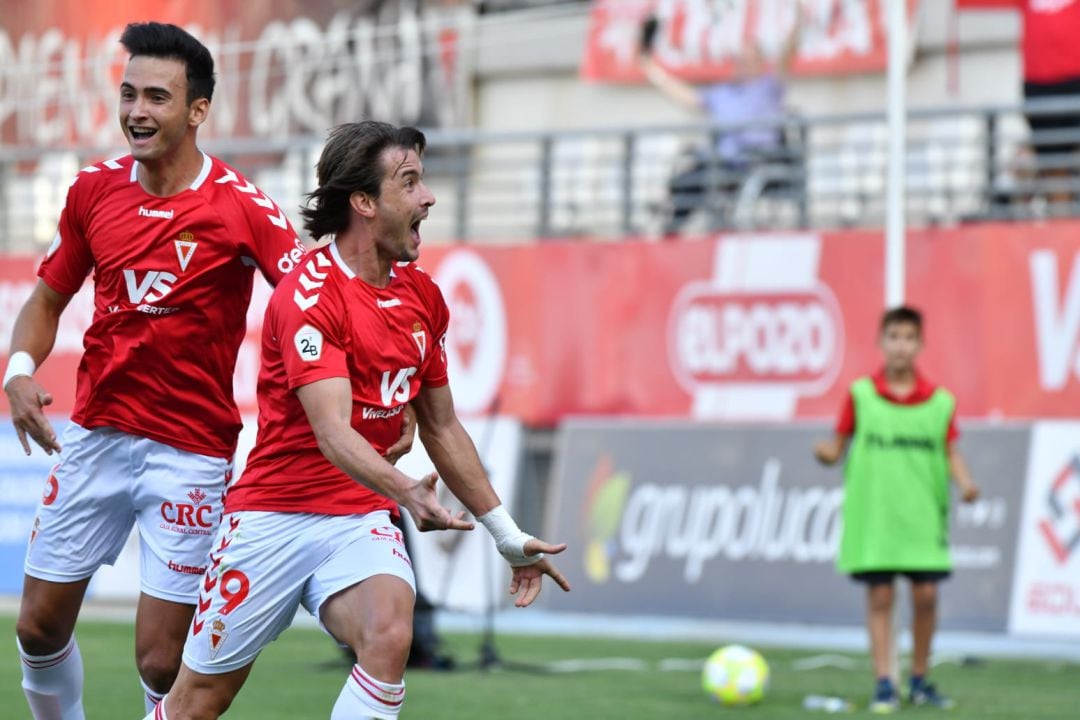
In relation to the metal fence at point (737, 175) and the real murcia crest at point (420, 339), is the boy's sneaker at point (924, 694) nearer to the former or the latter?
the real murcia crest at point (420, 339)

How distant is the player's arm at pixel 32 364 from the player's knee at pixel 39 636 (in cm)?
58

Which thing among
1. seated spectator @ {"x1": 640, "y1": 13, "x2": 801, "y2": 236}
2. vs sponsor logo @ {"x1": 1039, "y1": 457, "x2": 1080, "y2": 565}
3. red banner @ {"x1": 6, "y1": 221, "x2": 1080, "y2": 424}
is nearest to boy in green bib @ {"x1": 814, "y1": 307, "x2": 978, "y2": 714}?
vs sponsor logo @ {"x1": 1039, "y1": 457, "x2": 1080, "y2": 565}

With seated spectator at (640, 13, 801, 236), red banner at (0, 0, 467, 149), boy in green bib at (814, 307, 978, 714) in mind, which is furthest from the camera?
red banner at (0, 0, 467, 149)

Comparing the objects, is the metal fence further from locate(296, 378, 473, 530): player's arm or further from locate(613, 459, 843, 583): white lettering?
locate(296, 378, 473, 530): player's arm

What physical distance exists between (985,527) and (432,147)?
882 cm

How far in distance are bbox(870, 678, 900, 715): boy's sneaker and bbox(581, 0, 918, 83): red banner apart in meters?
9.54

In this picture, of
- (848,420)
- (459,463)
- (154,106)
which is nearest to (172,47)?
(154,106)

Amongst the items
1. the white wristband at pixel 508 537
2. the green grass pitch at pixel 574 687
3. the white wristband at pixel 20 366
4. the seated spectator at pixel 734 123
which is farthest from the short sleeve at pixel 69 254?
the seated spectator at pixel 734 123

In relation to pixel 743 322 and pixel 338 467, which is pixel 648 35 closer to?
pixel 743 322

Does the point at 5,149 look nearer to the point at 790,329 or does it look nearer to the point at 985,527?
the point at 790,329

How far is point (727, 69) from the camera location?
64.0 ft

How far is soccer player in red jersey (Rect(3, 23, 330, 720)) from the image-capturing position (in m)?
6.65

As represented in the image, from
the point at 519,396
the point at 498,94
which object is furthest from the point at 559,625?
the point at 498,94

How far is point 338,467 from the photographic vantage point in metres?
5.72
